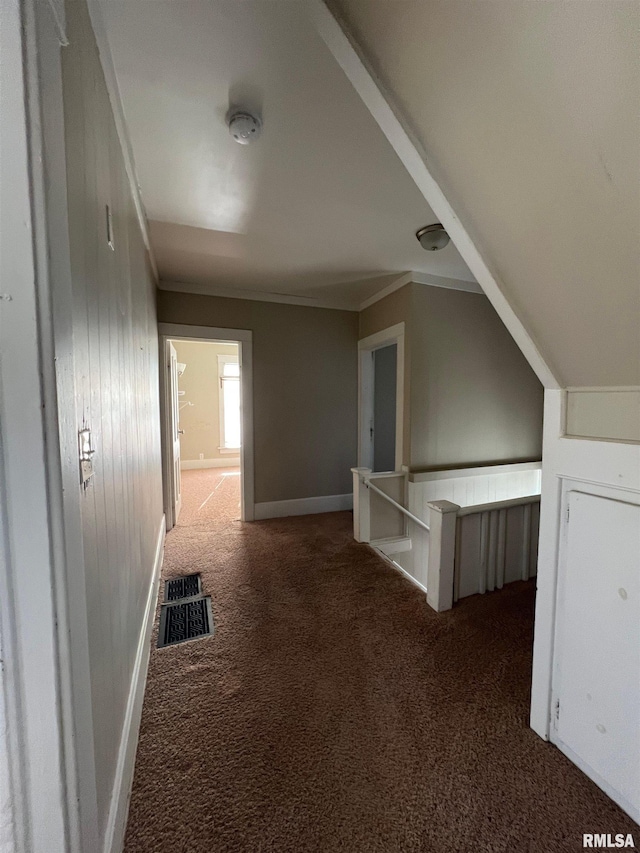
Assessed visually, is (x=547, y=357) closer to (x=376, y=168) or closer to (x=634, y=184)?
(x=634, y=184)

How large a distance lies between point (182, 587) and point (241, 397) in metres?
1.83

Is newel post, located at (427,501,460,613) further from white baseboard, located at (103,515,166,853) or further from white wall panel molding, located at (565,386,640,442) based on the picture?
white baseboard, located at (103,515,166,853)

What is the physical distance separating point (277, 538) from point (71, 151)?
2778 millimetres

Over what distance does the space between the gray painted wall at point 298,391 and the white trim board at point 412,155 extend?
2479mm

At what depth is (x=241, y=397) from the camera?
10.9ft

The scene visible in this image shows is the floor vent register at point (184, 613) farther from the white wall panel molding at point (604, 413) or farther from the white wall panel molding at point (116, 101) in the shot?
the white wall panel molding at point (116, 101)

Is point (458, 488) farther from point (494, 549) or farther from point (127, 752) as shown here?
point (127, 752)

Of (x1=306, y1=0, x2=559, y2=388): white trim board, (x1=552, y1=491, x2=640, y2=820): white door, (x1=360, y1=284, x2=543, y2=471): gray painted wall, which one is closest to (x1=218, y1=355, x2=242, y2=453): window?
(x1=360, y1=284, x2=543, y2=471): gray painted wall

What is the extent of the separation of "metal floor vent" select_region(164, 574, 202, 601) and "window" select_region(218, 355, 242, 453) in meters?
3.98

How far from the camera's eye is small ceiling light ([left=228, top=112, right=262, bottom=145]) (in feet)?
4.24

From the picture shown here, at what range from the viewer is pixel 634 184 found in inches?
26.9

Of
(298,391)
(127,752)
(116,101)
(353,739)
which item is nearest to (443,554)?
(353,739)

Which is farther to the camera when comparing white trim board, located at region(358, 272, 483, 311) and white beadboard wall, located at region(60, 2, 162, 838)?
white trim board, located at region(358, 272, 483, 311)

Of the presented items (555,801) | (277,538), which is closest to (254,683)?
(555,801)
